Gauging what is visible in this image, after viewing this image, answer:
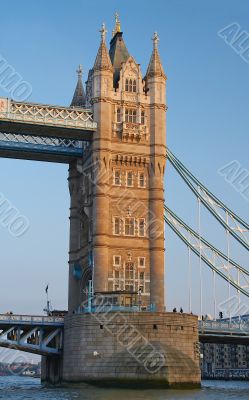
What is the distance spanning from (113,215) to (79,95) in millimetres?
19580

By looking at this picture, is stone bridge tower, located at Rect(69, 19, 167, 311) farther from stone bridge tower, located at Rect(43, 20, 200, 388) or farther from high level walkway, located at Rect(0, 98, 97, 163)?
high level walkway, located at Rect(0, 98, 97, 163)

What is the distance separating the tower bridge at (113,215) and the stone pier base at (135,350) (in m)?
0.11

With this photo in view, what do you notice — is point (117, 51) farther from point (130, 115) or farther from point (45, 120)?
point (45, 120)

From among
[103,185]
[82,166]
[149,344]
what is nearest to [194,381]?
[149,344]

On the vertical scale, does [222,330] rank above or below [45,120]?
below

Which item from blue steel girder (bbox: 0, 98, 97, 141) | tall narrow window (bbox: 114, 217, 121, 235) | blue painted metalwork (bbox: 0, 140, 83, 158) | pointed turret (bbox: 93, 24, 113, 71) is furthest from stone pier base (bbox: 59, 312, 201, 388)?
pointed turret (bbox: 93, 24, 113, 71)

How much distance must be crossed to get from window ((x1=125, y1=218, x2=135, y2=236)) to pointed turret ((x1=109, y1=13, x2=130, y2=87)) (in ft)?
49.0

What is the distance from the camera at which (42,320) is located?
73.9 m

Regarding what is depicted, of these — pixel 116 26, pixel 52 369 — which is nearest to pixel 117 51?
pixel 116 26

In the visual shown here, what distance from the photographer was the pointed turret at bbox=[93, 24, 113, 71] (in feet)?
254

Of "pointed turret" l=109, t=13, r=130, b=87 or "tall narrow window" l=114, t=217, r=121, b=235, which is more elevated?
"pointed turret" l=109, t=13, r=130, b=87

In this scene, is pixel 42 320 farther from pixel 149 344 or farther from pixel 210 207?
pixel 210 207

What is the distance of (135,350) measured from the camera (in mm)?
64625

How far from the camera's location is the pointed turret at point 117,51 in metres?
80.8
